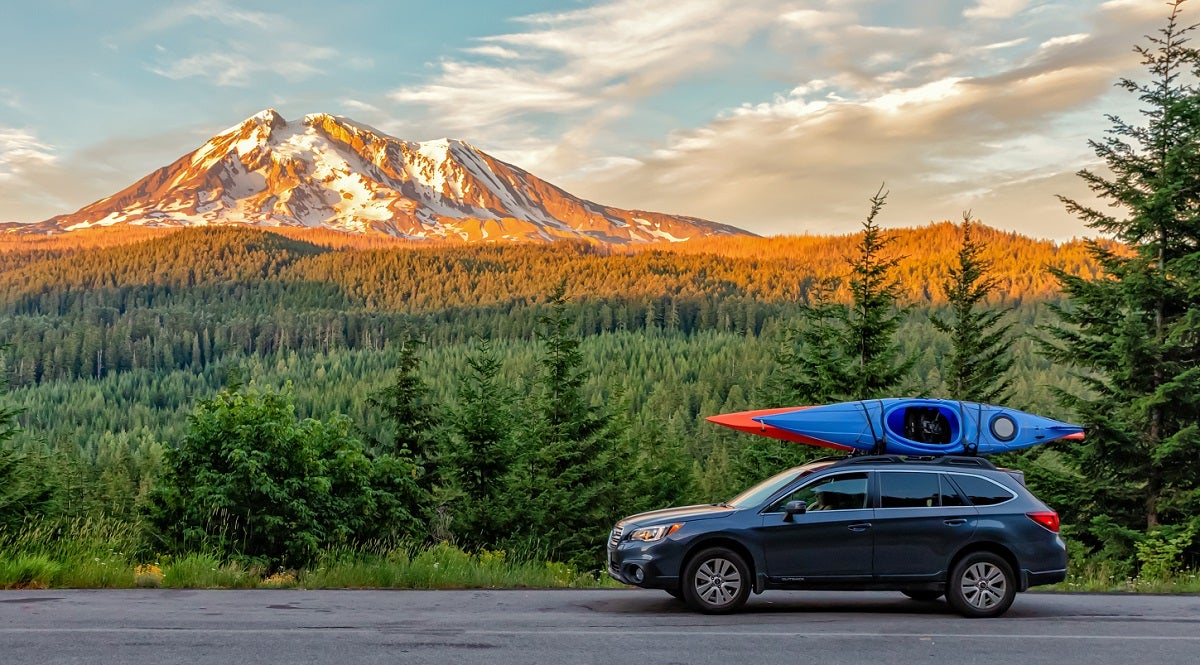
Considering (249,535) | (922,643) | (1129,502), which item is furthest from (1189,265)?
(249,535)

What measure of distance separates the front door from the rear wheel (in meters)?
0.77

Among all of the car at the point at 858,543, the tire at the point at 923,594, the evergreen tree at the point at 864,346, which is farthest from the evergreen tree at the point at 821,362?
the car at the point at 858,543

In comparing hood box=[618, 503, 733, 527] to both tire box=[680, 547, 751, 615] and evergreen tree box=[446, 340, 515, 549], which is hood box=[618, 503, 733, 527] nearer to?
tire box=[680, 547, 751, 615]

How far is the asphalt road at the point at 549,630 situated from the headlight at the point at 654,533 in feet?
2.58

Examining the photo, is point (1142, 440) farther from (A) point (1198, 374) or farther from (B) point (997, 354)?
(B) point (997, 354)

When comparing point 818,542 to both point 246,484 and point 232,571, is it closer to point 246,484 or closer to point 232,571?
point 232,571

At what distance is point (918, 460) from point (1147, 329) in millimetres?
14055

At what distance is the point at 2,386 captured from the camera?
707 inches

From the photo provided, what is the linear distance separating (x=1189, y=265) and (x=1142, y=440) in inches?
155

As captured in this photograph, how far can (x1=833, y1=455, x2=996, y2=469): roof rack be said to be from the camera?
10.5m

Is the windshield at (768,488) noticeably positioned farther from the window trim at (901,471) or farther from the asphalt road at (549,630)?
the asphalt road at (549,630)

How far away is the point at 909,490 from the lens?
10.4 meters

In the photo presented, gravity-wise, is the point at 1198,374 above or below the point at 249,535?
above

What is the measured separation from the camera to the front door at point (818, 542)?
1010 centimetres
